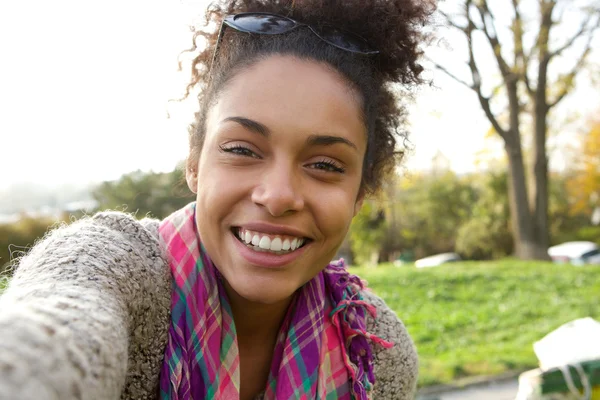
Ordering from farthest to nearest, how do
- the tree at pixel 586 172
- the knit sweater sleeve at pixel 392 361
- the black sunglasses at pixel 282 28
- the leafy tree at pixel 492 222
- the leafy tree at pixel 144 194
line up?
the tree at pixel 586 172, the leafy tree at pixel 492 222, the leafy tree at pixel 144 194, the knit sweater sleeve at pixel 392 361, the black sunglasses at pixel 282 28

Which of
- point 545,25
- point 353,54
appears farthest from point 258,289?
point 545,25

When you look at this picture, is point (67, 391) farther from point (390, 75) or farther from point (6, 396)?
point (390, 75)

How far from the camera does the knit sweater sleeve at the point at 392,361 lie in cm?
196

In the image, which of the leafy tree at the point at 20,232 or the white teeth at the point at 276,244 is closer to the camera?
the white teeth at the point at 276,244

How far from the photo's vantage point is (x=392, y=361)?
1990 mm

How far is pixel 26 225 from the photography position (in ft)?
31.3

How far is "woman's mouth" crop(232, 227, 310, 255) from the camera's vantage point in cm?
156

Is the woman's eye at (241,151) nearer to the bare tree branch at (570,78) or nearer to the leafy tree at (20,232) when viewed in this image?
the leafy tree at (20,232)

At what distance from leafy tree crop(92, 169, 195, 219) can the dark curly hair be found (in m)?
5.99

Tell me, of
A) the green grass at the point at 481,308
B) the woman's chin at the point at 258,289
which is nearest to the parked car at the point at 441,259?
the green grass at the point at 481,308

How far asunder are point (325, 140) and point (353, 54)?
371mm

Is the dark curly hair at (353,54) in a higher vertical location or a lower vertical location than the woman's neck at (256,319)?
higher

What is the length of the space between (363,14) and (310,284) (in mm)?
960

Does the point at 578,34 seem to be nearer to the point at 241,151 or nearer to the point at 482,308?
the point at 482,308
